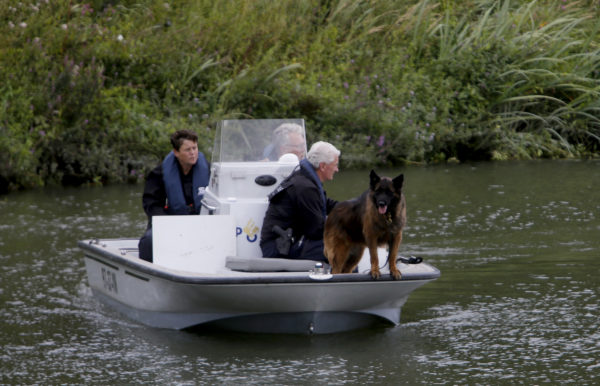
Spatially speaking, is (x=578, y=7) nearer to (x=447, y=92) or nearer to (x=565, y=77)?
(x=565, y=77)

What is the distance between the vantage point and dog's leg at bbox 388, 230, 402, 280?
21.7 ft

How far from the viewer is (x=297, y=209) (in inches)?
283

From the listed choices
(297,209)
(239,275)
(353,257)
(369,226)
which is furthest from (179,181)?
(369,226)

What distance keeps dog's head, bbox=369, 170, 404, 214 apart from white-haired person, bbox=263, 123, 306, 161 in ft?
5.53

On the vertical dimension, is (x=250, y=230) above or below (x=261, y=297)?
above

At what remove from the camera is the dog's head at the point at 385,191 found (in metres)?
6.36

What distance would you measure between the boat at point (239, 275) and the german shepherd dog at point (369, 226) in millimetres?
148

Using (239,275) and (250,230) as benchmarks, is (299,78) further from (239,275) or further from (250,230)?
(239,275)

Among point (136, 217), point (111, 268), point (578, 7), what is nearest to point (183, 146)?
point (111, 268)

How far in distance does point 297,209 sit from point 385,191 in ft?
3.23

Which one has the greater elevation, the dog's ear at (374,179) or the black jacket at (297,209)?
the dog's ear at (374,179)

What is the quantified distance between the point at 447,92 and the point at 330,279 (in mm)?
12770

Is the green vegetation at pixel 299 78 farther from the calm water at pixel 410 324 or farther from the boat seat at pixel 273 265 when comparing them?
the boat seat at pixel 273 265

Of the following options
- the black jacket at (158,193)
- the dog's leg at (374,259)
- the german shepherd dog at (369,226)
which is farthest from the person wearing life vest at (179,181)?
the dog's leg at (374,259)
